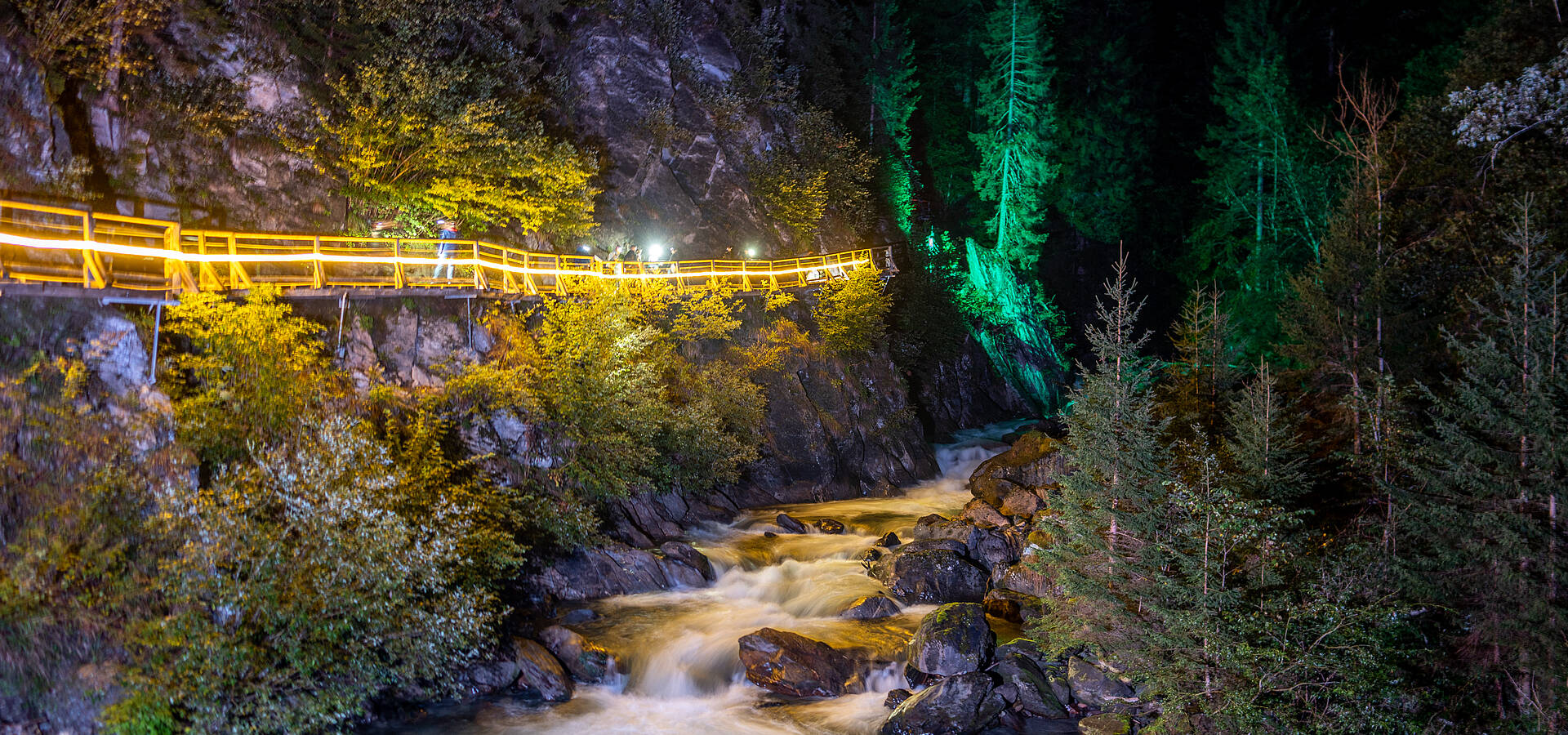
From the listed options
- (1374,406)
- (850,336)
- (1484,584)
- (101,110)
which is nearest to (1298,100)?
(850,336)

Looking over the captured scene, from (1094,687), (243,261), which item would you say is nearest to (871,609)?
(1094,687)

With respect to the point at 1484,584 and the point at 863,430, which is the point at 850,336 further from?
the point at 1484,584

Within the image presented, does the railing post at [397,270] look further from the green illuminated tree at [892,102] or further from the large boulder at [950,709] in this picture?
the green illuminated tree at [892,102]

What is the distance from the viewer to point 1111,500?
12922mm

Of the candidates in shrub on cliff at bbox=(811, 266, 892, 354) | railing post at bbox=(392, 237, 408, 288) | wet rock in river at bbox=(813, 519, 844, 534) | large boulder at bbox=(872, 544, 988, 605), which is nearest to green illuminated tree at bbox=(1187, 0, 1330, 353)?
shrub on cliff at bbox=(811, 266, 892, 354)

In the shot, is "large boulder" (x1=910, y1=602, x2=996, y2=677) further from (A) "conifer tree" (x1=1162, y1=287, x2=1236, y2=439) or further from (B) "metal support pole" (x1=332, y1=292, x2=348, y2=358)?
(B) "metal support pole" (x1=332, y1=292, x2=348, y2=358)

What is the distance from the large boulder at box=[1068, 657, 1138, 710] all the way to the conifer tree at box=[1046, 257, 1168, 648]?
825 mm

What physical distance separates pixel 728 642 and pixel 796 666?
6.10ft

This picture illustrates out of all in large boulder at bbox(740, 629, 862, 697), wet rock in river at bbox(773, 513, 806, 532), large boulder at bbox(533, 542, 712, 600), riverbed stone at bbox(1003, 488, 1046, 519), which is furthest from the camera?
wet rock in river at bbox(773, 513, 806, 532)

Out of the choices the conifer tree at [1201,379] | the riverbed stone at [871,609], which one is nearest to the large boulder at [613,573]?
the riverbed stone at [871,609]

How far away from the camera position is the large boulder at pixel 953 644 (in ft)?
47.4

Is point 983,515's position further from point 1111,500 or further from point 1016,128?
point 1016,128

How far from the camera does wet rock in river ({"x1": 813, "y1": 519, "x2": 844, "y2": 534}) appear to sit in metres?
23.2

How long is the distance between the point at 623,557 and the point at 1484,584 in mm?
15844
